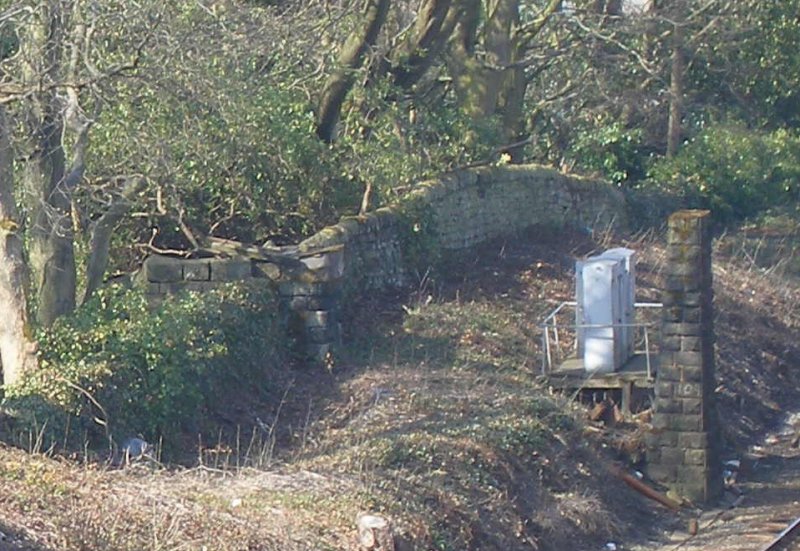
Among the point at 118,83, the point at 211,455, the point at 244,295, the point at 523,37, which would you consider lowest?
the point at 211,455

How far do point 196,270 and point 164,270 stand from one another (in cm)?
36

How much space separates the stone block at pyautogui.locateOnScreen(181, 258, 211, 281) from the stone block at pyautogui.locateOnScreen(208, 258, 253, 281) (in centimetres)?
5

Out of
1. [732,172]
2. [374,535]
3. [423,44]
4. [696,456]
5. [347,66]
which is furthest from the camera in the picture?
[732,172]

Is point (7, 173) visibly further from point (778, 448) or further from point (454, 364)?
point (778, 448)

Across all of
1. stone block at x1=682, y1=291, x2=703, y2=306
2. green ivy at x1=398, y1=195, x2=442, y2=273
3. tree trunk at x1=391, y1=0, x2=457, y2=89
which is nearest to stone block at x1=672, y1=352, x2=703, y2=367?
stone block at x1=682, y1=291, x2=703, y2=306

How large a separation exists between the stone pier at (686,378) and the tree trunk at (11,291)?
6869mm

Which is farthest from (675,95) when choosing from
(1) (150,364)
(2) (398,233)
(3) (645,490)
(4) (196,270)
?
(1) (150,364)

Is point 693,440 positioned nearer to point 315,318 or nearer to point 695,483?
point 695,483

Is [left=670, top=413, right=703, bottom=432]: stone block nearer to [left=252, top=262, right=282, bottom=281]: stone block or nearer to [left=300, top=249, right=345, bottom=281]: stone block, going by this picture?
[left=300, top=249, right=345, bottom=281]: stone block

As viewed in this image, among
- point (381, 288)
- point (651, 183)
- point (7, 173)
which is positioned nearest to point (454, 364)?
point (381, 288)

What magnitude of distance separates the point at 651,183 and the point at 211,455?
71.7 ft

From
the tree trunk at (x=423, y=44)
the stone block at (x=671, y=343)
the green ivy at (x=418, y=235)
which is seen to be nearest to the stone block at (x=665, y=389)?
the stone block at (x=671, y=343)

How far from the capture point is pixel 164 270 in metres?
15.3

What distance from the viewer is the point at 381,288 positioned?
727 inches
